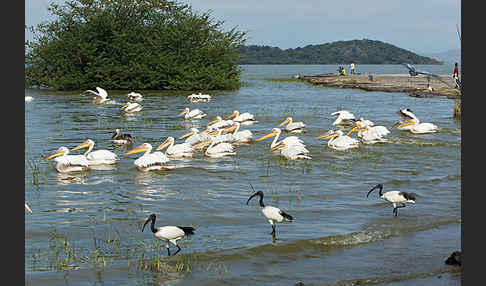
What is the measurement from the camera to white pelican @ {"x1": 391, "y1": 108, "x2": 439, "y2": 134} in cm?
1790

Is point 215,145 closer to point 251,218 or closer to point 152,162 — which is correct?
point 152,162

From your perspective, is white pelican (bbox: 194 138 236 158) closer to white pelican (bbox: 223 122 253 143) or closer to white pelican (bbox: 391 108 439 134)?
white pelican (bbox: 223 122 253 143)

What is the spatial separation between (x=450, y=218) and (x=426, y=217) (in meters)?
0.35

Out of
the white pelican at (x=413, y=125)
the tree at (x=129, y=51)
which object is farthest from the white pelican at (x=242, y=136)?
the tree at (x=129, y=51)

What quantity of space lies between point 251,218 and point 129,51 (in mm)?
31862

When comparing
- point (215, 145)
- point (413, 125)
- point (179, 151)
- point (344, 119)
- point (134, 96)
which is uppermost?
point (134, 96)

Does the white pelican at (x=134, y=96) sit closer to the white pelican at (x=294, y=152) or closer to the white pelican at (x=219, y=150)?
the white pelican at (x=219, y=150)

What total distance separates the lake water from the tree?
A: 21.2m

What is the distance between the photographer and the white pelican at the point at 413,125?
1790cm

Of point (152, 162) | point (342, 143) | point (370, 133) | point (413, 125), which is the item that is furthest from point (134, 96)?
point (152, 162)

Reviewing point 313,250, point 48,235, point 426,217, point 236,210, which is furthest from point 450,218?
point 48,235

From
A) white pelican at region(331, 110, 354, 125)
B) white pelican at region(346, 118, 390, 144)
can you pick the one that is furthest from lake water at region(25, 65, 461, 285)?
white pelican at region(331, 110, 354, 125)

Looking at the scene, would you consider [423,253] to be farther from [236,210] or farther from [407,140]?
[407,140]

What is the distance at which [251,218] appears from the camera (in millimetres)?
8484
